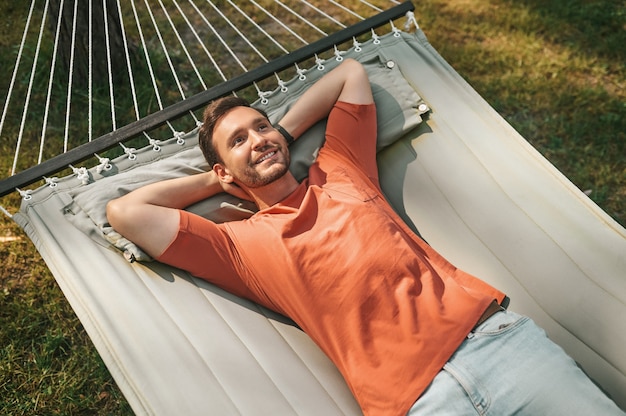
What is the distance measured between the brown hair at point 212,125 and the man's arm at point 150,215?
16 centimetres

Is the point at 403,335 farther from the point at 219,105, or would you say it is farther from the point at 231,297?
the point at 219,105

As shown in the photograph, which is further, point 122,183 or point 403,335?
point 122,183

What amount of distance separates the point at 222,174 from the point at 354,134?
466 mm

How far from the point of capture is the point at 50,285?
2.27m

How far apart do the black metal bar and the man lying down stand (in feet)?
0.77

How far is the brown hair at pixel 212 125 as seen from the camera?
6.12ft

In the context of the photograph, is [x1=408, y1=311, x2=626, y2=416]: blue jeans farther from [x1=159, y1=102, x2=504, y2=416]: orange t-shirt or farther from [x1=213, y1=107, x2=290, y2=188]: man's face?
[x1=213, y1=107, x2=290, y2=188]: man's face

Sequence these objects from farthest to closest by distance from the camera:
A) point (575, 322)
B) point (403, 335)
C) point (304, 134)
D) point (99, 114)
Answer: point (99, 114) < point (304, 134) < point (575, 322) < point (403, 335)

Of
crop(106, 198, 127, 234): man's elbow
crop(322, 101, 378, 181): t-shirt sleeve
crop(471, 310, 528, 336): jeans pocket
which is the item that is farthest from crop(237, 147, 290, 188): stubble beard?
crop(471, 310, 528, 336): jeans pocket

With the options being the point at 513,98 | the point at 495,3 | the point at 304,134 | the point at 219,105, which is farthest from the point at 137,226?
the point at 495,3

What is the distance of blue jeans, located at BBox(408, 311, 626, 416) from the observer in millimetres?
1405

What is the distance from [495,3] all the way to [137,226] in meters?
2.93

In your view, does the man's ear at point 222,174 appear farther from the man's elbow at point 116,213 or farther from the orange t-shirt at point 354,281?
the man's elbow at point 116,213

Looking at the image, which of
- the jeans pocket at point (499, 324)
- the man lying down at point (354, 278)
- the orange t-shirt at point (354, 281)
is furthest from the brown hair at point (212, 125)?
→ the jeans pocket at point (499, 324)
